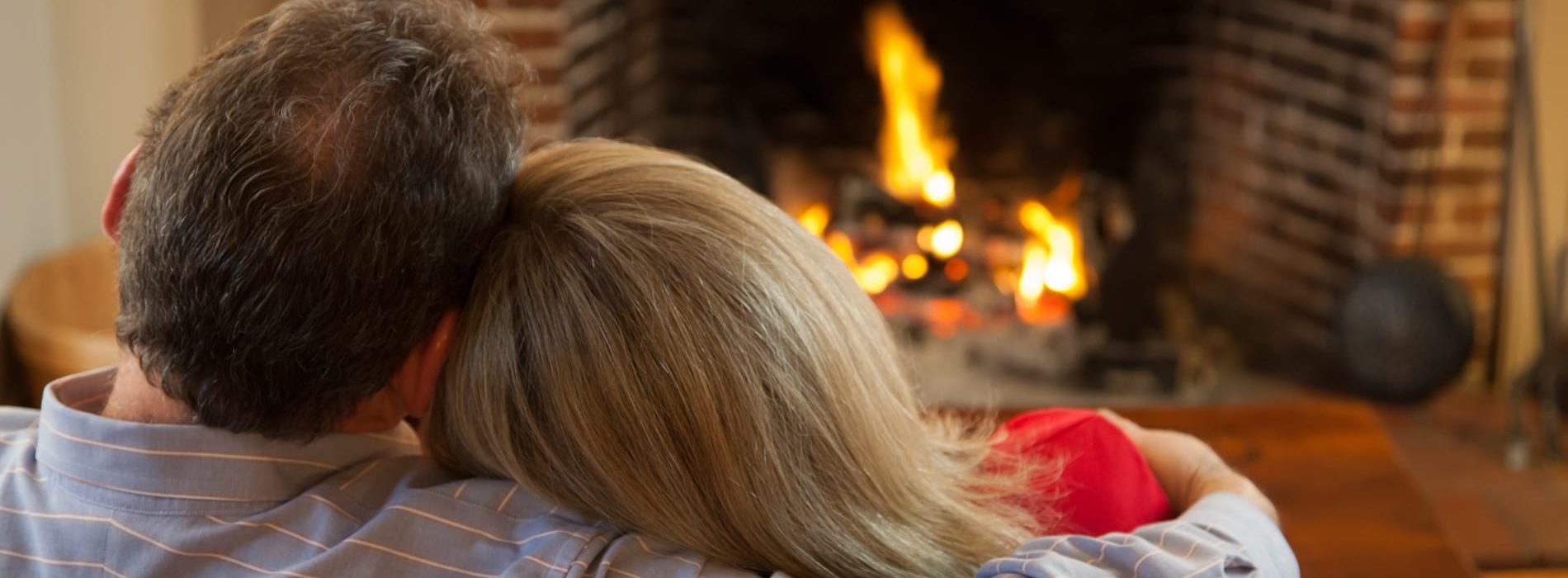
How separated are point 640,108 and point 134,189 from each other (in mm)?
2034

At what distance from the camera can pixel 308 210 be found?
78 centimetres

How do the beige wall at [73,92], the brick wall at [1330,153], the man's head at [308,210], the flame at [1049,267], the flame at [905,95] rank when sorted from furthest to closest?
the flame at [905,95]
the flame at [1049,267]
the brick wall at [1330,153]
the beige wall at [73,92]
the man's head at [308,210]

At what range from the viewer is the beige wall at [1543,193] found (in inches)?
97.6

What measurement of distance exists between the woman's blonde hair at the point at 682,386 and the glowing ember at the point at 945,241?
1722 millimetres

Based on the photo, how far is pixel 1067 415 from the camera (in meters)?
1.06

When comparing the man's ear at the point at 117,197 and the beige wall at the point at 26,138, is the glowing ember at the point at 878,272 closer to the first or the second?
the beige wall at the point at 26,138

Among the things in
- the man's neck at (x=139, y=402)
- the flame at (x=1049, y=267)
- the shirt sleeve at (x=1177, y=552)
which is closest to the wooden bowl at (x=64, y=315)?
the man's neck at (x=139, y=402)

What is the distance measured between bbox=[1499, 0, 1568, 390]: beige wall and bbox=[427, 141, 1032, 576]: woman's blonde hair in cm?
198

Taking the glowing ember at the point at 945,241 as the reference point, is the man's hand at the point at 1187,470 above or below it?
above

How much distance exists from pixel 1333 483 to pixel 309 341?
2.74 ft

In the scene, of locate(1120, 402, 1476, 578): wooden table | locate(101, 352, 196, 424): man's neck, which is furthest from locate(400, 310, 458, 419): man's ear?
locate(1120, 402, 1476, 578): wooden table

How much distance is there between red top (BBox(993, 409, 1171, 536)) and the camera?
101 centimetres

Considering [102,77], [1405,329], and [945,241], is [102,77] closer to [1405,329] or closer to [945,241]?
[945,241]

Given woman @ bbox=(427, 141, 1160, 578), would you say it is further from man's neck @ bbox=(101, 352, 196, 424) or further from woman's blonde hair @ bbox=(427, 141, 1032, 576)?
man's neck @ bbox=(101, 352, 196, 424)
